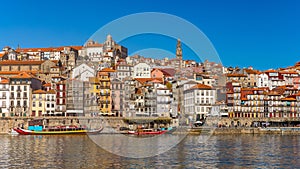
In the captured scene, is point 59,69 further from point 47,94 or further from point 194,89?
point 194,89

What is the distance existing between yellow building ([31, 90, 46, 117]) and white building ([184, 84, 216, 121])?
20244 mm

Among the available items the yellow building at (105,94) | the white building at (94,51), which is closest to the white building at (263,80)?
the white building at (94,51)

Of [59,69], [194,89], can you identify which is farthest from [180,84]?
[59,69]

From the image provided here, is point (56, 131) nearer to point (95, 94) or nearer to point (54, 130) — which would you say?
point (54, 130)

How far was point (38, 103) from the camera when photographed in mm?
69625

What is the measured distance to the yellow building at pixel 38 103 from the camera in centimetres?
6931

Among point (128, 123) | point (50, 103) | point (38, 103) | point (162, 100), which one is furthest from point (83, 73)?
point (162, 100)

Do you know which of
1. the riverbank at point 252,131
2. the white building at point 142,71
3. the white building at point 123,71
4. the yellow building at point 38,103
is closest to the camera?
the riverbank at point 252,131

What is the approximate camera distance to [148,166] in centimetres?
2533

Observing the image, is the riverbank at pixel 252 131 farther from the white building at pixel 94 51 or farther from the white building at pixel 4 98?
the white building at pixel 94 51

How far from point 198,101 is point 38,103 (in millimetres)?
22757

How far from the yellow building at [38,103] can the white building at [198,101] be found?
797 inches

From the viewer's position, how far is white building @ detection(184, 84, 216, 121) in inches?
2552

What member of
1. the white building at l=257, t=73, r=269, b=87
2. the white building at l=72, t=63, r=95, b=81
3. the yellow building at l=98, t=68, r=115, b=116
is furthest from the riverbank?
the white building at l=257, t=73, r=269, b=87
